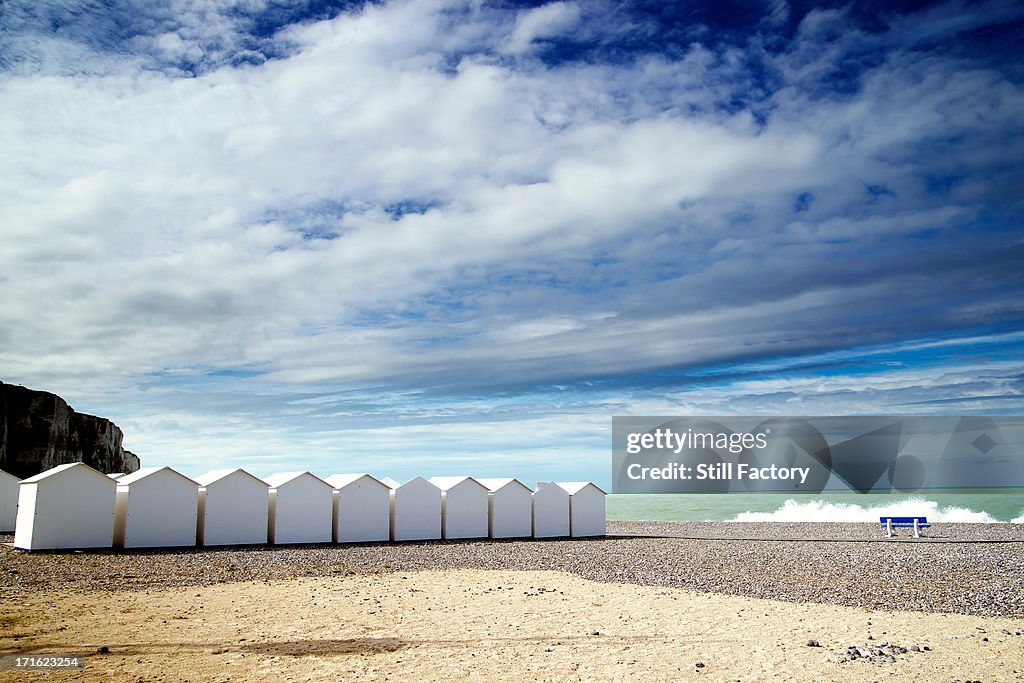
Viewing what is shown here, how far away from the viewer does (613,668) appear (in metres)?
8.82

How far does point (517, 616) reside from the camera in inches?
490

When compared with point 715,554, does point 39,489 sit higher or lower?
higher

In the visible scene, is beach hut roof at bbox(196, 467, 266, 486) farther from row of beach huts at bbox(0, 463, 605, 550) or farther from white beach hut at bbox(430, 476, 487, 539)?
white beach hut at bbox(430, 476, 487, 539)

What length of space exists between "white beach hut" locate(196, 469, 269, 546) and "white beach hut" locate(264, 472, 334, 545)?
1.80 feet

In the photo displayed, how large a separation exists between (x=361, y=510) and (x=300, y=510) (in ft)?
7.73

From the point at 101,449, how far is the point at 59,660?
2753 inches

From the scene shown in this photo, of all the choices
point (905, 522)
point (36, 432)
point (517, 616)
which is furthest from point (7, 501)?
point (905, 522)

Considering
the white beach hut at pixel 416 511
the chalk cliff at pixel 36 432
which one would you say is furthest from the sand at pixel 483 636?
the chalk cliff at pixel 36 432

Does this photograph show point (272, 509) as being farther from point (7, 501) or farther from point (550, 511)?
point (7, 501)

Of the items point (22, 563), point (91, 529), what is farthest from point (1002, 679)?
point (91, 529)

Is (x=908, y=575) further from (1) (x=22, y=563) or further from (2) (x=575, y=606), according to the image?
(1) (x=22, y=563)

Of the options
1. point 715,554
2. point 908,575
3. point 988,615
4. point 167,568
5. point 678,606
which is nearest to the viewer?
point 988,615

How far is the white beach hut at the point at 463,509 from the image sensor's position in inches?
1188

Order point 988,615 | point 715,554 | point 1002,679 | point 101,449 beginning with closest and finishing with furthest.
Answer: point 1002,679 < point 988,615 < point 715,554 < point 101,449
